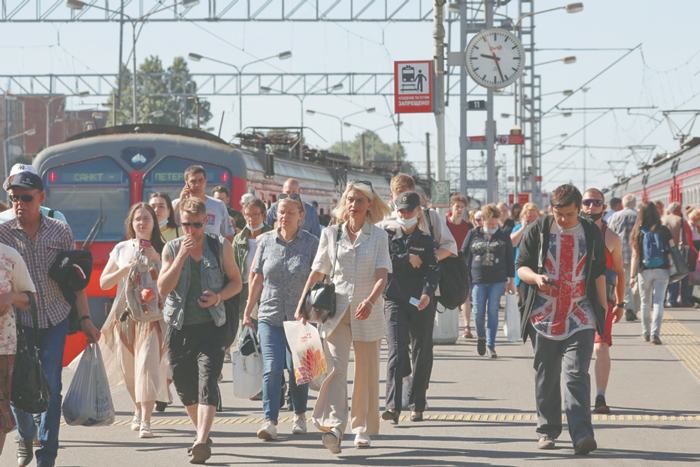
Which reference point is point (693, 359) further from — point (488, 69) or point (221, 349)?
point (488, 69)

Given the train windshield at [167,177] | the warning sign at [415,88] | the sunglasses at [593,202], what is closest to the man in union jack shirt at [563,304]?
the sunglasses at [593,202]

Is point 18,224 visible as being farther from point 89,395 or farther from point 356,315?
point 356,315

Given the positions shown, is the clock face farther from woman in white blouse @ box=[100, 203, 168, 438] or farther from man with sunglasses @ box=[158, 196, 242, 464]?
man with sunglasses @ box=[158, 196, 242, 464]

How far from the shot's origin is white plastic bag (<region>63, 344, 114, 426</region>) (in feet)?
23.2

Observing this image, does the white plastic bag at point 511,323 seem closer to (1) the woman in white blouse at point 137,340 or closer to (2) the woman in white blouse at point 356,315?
(1) the woman in white blouse at point 137,340

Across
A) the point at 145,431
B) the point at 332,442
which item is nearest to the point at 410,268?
the point at 332,442

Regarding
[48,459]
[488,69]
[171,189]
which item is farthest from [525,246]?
[488,69]

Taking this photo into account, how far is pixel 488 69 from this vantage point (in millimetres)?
21422

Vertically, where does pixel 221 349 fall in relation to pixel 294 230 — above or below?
below

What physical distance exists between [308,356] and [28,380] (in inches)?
80.3

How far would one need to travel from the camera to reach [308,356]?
7.51 m

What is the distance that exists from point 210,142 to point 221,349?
1256 cm

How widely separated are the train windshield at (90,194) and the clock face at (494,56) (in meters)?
7.22

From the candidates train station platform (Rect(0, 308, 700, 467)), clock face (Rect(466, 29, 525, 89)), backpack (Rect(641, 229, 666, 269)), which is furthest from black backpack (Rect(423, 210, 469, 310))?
clock face (Rect(466, 29, 525, 89))
